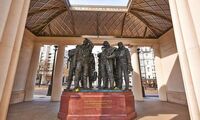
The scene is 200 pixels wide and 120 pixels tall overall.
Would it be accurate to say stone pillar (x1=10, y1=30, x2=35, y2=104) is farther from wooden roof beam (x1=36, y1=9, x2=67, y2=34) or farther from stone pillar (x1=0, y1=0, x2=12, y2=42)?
stone pillar (x1=0, y1=0, x2=12, y2=42)

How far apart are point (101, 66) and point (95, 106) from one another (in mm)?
2006

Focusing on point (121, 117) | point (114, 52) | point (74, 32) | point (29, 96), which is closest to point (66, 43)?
point (74, 32)

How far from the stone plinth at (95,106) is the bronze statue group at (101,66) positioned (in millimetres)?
662

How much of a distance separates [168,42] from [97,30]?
6.56 meters

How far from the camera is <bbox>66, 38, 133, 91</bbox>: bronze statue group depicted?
5789 millimetres

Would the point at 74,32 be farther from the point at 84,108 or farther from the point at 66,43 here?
the point at 84,108

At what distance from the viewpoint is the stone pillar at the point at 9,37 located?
8.36 ft

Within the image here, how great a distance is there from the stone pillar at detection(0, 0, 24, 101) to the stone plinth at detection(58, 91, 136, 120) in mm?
2805

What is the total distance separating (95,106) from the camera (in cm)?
491

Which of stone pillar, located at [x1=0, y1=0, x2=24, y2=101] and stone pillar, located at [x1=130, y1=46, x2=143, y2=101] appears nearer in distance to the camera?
stone pillar, located at [x1=0, y1=0, x2=24, y2=101]

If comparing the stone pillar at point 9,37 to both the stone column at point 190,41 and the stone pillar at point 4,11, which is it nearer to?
the stone pillar at point 4,11

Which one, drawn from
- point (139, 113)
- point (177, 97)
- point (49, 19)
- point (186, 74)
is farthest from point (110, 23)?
point (186, 74)

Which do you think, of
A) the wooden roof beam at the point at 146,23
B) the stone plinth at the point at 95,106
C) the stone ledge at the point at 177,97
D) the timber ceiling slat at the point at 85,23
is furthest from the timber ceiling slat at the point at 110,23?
the stone plinth at the point at 95,106

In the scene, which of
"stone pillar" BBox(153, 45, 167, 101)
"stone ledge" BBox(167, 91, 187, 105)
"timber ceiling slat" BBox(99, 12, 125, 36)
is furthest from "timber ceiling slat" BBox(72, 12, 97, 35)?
"stone ledge" BBox(167, 91, 187, 105)
